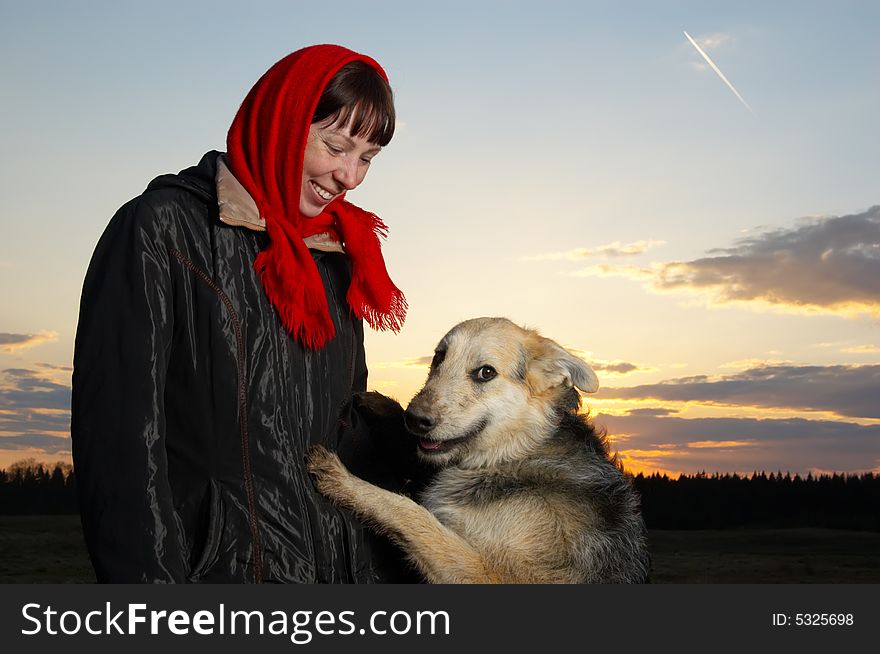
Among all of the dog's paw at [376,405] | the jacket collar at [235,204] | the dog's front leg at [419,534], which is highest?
the jacket collar at [235,204]

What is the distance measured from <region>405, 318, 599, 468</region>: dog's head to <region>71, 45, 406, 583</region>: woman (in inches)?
30.8

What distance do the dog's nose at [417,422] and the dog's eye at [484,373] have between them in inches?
20.0

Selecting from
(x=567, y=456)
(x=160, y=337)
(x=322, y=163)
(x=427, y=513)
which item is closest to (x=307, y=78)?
(x=322, y=163)

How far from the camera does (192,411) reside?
325 cm

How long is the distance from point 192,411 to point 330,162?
135cm

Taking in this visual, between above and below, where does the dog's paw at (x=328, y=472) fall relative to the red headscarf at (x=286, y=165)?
below

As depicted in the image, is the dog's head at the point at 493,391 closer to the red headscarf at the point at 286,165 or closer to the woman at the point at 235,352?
the woman at the point at 235,352

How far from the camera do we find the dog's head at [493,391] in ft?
15.6

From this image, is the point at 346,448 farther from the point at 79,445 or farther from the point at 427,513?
the point at 79,445

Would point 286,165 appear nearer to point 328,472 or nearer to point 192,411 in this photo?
point 192,411

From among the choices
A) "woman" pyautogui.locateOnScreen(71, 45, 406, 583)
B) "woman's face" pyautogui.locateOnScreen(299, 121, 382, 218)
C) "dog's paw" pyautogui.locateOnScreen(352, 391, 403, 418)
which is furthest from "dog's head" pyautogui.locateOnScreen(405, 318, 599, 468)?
"woman's face" pyautogui.locateOnScreen(299, 121, 382, 218)

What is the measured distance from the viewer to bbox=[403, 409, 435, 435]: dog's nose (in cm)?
452

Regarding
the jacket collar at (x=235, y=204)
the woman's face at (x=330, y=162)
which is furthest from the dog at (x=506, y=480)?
the woman's face at (x=330, y=162)

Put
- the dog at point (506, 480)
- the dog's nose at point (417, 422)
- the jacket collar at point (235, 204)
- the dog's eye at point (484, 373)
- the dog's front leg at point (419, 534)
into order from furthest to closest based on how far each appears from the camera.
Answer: the dog's eye at point (484, 373), the dog's nose at point (417, 422), the dog at point (506, 480), the dog's front leg at point (419, 534), the jacket collar at point (235, 204)
